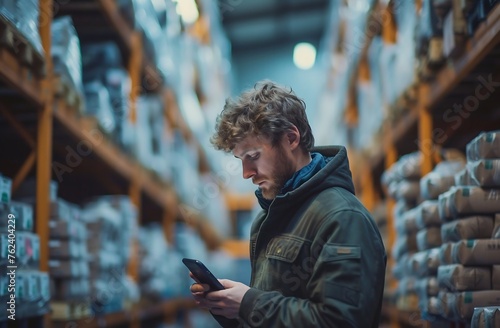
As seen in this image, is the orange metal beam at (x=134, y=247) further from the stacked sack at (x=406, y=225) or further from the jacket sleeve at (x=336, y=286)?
the jacket sleeve at (x=336, y=286)

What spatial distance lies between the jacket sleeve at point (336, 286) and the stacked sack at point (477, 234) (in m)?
1.39

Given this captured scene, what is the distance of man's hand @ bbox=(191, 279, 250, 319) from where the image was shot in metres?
2.46

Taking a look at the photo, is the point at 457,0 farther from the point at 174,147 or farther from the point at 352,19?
the point at 174,147

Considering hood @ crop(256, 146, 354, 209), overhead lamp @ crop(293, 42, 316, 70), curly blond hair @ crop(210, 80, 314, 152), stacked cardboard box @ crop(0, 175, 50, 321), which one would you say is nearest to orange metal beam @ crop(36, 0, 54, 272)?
stacked cardboard box @ crop(0, 175, 50, 321)

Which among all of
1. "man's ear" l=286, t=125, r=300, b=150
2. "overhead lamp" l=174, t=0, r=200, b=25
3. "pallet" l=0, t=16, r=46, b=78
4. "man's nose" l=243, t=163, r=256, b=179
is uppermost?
→ "overhead lamp" l=174, t=0, r=200, b=25

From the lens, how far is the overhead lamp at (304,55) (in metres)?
21.9

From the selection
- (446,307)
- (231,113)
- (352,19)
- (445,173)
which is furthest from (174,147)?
(231,113)

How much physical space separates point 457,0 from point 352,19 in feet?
18.8

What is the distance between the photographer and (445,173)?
4.84 m

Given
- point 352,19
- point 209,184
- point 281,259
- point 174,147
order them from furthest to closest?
point 209,184
point 174,147
point 352,19
point 281,259

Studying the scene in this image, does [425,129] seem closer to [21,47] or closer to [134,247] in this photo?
[21,47]

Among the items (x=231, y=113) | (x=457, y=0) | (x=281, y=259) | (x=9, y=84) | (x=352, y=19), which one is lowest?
(x=281, y=259)

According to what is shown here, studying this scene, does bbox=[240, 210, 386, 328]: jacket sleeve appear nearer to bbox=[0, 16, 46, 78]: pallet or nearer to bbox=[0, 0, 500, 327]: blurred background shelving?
bbox=[0, 0, 500, 327]: blurred background shelving

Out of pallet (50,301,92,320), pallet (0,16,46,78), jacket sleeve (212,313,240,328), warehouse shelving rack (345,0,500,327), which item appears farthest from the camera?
pallet (50,301,92,320)
